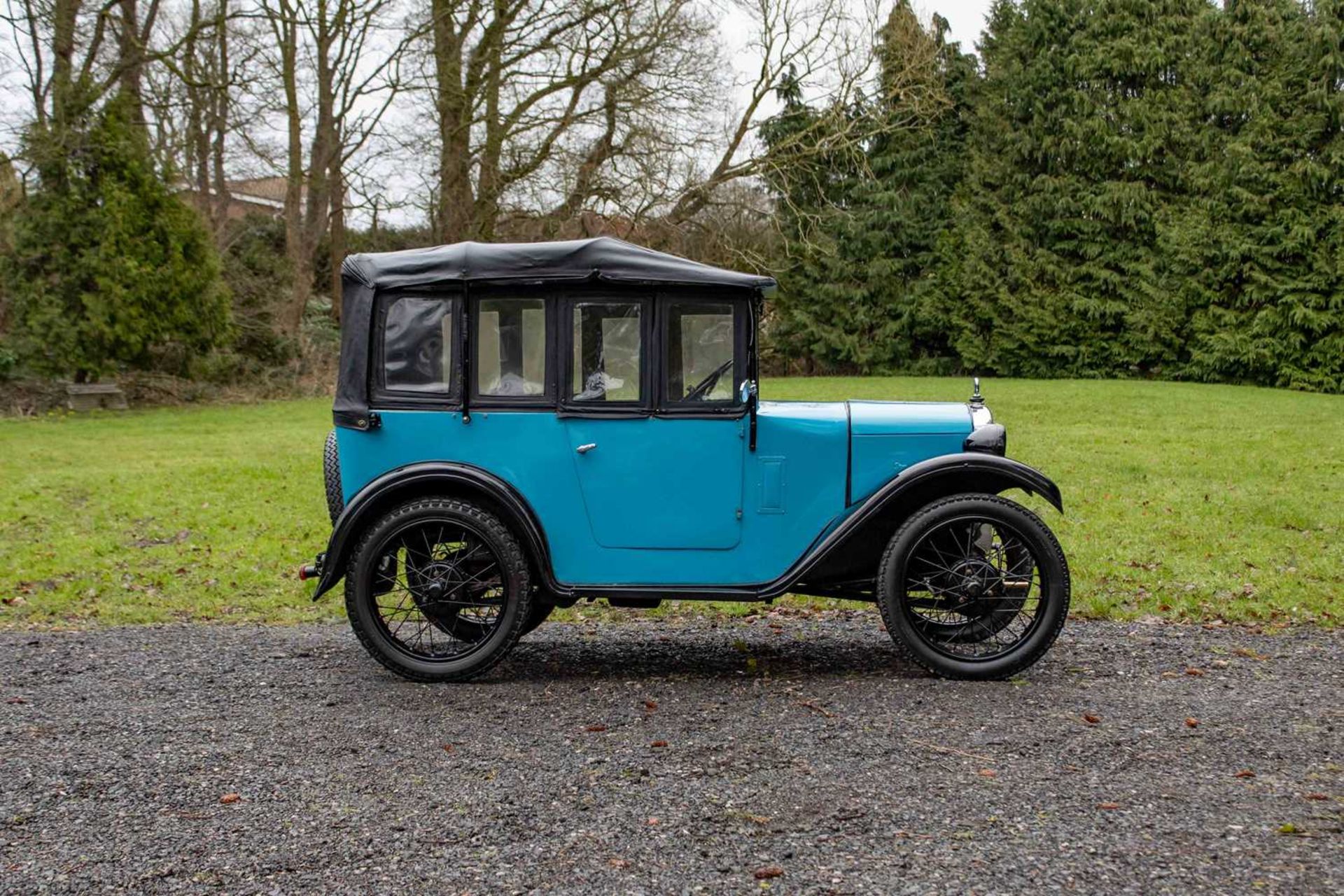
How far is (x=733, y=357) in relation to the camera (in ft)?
16.3

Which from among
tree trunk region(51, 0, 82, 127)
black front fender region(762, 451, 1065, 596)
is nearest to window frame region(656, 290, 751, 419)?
black front fender region(762, 451, 1065, 596)

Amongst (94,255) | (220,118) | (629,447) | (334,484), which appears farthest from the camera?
(220,118)

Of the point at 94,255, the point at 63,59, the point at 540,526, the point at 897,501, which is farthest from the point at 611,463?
the point at 63,59

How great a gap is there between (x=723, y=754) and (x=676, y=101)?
1948 cm

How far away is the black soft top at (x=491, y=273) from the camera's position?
4.93 metres

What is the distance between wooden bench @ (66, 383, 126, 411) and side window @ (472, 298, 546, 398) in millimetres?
17177

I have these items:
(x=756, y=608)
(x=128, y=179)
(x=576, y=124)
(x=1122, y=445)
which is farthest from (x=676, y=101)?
(x=756, y=608)

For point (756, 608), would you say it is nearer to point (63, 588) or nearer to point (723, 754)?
point (723, 754)

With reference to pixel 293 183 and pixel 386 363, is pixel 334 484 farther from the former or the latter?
pixel 293 183

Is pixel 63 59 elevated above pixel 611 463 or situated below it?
above

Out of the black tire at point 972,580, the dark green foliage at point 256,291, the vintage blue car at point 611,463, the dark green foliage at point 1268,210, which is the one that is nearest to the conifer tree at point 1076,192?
the dark green foliage at point 1268,210

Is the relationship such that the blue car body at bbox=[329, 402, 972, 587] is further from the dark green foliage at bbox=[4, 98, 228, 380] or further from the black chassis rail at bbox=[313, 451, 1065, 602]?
the dark green foliage at bbox=[4, 98, 228, 380]

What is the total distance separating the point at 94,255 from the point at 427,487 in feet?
55.8

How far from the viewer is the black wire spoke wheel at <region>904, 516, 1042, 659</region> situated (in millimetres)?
4895
